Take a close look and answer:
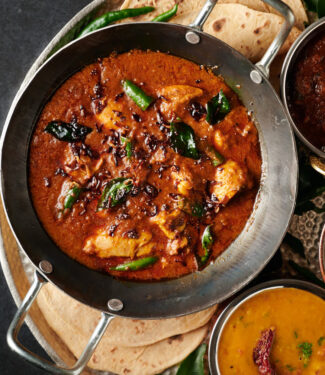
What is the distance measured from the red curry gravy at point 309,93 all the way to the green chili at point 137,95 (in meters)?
1.38

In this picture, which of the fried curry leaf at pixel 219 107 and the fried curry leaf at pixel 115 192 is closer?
the fried curry leaf at pixel 115 192

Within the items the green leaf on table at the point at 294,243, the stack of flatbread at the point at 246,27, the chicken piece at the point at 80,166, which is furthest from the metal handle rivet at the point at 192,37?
the green leaf on table at the point at 294,243

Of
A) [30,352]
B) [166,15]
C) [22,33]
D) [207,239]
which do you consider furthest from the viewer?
[22,33]

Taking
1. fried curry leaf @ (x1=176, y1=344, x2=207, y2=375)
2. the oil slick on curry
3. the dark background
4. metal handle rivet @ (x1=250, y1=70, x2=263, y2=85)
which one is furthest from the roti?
fried curry leaf @ (x1=176, y1=344, x2=207, y2=375)

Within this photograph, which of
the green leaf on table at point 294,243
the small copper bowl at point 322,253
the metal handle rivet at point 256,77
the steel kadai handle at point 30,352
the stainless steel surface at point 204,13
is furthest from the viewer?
the green leaf on table at point 294,243

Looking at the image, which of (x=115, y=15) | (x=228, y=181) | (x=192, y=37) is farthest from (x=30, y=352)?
(x=115, y=15)

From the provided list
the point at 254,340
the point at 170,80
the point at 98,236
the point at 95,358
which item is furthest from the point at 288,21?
the point at 95,358

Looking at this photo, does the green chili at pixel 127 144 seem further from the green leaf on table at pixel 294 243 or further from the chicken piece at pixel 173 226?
the green leaf on table at pixel 294 243

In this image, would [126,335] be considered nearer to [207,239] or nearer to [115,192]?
[207,239]

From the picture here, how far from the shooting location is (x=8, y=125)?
407cm

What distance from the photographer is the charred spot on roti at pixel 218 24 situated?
4.48 m

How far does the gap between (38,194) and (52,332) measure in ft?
5.01

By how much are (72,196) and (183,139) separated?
1.11m

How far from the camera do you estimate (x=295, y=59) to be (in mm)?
4414
